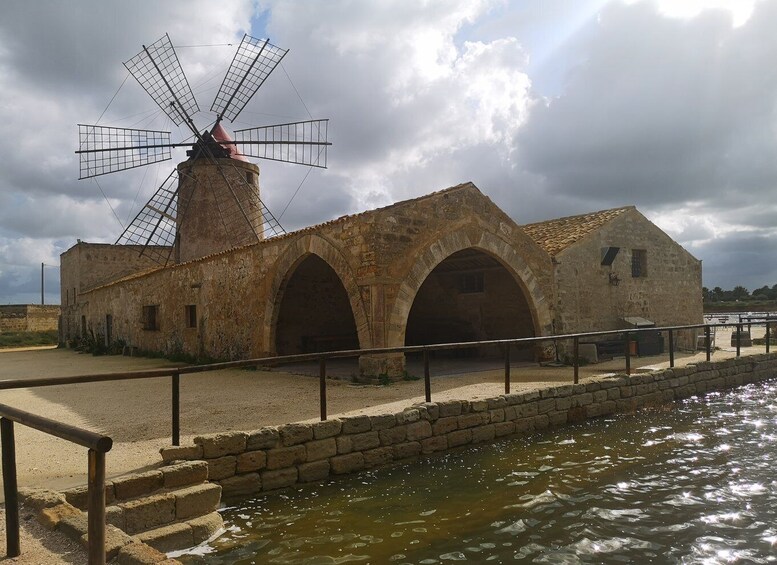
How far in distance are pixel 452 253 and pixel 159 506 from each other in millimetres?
7976

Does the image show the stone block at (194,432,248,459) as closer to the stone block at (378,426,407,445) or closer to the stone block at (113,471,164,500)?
the stone block at (113,471,164,500)

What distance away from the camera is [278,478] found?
5.67 meters

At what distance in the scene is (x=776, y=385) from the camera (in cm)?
1229

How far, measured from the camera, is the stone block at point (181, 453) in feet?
16.5

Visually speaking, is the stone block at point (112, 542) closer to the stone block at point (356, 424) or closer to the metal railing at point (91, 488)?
the metal railing at point (91, 488)

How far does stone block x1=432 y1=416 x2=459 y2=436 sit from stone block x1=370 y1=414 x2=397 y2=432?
0.67m

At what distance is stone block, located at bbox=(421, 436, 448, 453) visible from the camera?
22.6 ft

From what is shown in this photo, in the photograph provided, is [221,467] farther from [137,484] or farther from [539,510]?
[539,510]

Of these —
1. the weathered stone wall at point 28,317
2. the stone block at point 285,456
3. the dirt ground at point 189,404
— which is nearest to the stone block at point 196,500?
the dirt ground at point 189,404

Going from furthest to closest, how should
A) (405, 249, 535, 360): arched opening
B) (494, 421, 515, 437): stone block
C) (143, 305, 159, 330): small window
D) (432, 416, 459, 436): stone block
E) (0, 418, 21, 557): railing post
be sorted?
(143, 305, 159, 330): small window, (405, 249, 535, 360): arched opening, (494, 421, 515, 437): stone block, (432, 416, 459, 436): stone block, (0, 418, 21, 557): railing post

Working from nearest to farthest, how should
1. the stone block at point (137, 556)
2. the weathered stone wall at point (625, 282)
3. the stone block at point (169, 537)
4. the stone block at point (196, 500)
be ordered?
1. the stone block at point (137, 556)
2. the stone block at point (169, 537)
3. the stone block at point (196, 500)
4. the weathered stone wall at point (625, 282)

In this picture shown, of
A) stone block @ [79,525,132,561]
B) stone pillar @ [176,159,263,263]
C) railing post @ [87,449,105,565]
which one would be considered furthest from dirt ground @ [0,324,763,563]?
stone pillar @ [176,159,263,263]

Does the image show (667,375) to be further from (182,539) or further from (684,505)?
(182,539)

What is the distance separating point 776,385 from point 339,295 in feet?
33.9
